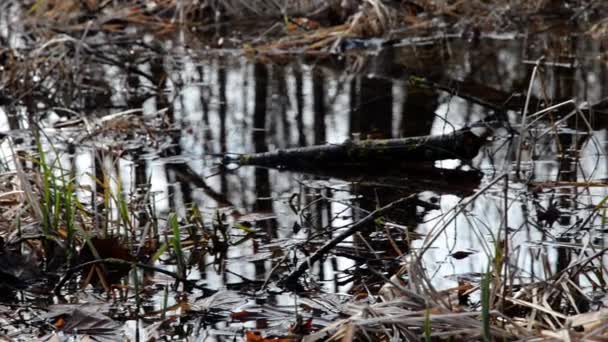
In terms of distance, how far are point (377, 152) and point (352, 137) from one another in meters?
0.69

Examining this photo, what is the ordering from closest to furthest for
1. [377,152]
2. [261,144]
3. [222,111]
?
1. [377,152]
2. [261,144]
3. [222,111]

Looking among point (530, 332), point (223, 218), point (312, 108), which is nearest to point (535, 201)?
point (223, 218)

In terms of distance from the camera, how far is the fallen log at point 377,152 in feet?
14.5

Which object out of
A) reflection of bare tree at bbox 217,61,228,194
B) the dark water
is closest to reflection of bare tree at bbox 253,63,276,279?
the dark water

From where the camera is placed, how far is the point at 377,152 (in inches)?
176

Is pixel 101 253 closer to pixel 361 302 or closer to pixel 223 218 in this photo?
pixel 223 218

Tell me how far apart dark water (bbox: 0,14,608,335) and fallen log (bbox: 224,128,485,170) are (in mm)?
62

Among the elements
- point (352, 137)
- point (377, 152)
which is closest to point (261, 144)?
point (352, 137)

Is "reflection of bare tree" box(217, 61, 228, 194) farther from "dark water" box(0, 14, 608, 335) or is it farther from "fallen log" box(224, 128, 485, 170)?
"fallen log" box(224, 128, 485, 170)

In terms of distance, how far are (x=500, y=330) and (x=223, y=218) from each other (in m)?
1.43

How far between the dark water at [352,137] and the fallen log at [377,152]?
2.4 inches

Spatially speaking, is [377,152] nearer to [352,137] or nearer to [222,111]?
[352,137]

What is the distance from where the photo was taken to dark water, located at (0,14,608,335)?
10.9 feet

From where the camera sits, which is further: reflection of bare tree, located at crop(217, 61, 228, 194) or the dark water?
reflection of bare tree, located at crop(217, 61, 228, 194)
